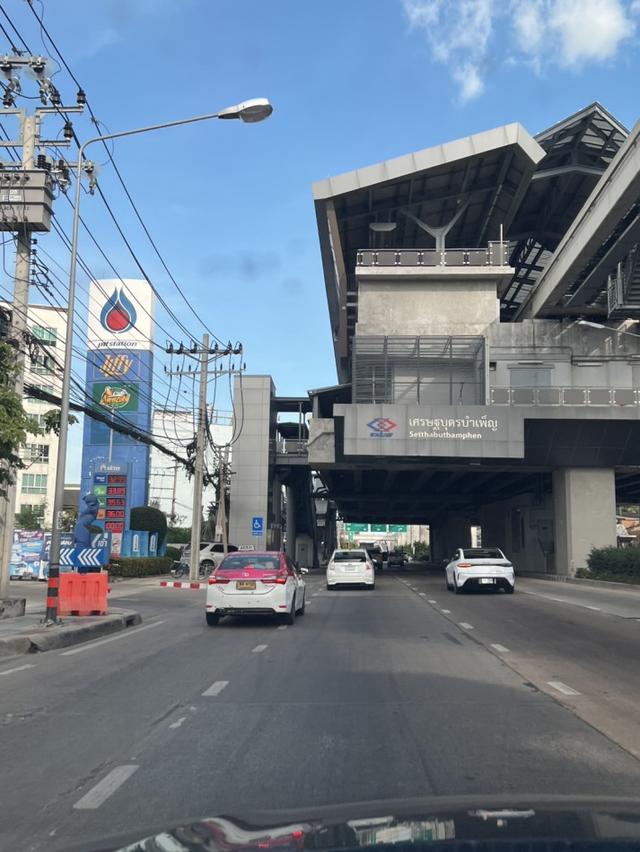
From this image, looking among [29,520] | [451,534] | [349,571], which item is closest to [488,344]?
[349,571]

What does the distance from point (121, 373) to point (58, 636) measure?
150ft

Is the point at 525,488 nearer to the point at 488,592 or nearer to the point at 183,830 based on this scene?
the point at 488,592

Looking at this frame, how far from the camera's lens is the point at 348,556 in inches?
1256

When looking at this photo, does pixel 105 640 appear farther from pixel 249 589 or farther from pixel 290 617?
pixel 290 617

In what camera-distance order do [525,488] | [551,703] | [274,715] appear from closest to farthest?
[274,715]
[551,703]
[525,488]

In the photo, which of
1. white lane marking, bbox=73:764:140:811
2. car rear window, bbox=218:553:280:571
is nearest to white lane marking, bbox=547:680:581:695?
white lane marking, bbox=73:764:140:811

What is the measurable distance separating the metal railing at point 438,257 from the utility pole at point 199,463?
1393cm

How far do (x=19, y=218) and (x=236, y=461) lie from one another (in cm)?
3818

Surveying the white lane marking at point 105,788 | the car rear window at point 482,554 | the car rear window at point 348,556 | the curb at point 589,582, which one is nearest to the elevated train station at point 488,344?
the curb at point 589,582

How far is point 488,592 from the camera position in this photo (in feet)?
93.4

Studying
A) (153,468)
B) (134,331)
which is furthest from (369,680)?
(153,468)

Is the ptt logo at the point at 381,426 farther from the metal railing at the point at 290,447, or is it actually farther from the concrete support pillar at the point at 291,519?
the concrete support pillar at the point at 291,519

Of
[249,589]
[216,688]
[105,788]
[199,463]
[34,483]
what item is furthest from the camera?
[34,483]

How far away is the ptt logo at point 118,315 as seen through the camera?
195 feet
